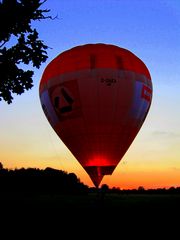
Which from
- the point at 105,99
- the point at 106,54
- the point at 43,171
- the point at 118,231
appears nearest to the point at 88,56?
the point at 106,54

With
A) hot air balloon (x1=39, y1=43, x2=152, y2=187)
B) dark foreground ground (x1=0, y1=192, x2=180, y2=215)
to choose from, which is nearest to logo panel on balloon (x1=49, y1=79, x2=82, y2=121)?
hot air balloon (x1=39, y1=43, x2=152, y2=187)

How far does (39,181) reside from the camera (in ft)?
258

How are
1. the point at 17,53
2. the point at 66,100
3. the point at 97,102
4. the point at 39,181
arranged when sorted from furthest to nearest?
the point at 39,181 → the point at 66,100 → the point at 97,102 → the point at 17,53

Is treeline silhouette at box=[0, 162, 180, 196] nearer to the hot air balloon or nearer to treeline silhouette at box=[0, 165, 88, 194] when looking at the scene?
treeline silhouette at box=[0, 165, 88, 194]

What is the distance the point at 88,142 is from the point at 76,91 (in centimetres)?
330

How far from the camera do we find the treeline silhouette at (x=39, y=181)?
74188mm

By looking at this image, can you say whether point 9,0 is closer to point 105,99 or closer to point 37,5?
point 37,5

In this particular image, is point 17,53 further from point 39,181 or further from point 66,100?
point 39,181

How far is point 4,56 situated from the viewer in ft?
40.4

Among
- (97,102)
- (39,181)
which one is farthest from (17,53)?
(39,181)

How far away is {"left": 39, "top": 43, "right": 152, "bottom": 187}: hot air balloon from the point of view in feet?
94.1

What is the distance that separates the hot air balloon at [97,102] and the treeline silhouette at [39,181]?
43718 millimetres

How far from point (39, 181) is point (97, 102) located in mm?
52113

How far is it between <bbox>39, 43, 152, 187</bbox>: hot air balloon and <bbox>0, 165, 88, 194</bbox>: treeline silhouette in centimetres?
4372
